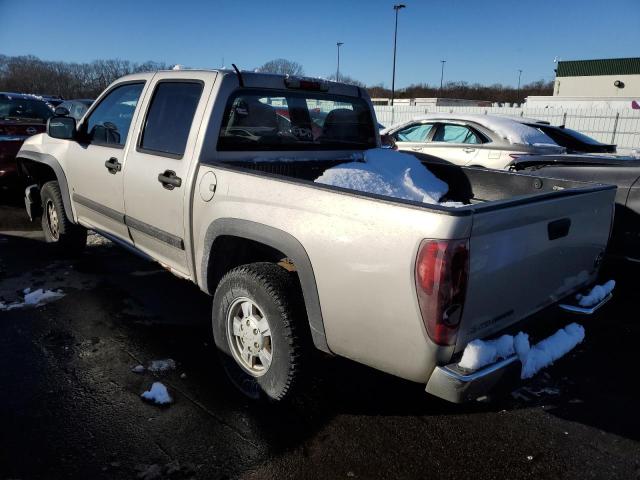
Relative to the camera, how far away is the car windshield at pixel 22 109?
28.8 ft

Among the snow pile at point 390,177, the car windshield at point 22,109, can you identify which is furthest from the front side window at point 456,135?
the car windshield at point 22,109

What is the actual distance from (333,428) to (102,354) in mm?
1801

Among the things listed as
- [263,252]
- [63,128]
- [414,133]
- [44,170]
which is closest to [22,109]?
[44,170]

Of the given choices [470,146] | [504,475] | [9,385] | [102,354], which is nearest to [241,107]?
[102,354]

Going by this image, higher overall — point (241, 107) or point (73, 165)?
point (241, 107)

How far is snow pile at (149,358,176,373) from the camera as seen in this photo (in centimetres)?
335

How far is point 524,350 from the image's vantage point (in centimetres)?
235

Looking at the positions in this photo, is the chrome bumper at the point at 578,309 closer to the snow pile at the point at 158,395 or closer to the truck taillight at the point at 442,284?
the truck taillight at the point at 442,284

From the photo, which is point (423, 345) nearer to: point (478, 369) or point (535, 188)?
point (478, 369)

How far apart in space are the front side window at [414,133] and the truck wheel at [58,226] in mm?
5988

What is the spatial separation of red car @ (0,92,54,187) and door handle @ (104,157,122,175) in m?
4.87

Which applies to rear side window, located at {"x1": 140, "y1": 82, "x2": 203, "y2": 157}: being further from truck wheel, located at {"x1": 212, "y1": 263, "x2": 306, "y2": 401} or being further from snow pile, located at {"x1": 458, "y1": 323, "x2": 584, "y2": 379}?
snow pile, located at {"x1": 458, "y1": 323, "x2": 584, "y2": 379}

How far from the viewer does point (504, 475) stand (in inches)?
96.9

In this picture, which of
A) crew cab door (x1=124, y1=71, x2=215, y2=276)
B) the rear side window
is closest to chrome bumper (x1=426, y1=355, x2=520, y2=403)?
crew cab door (x1=124, y1=71, x2=215, y2=276)
